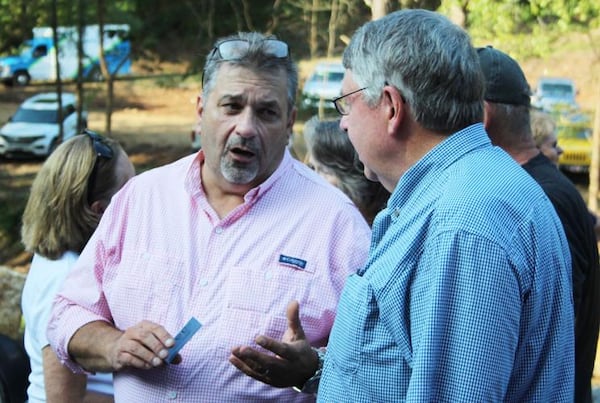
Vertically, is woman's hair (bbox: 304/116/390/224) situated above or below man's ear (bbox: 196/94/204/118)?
below

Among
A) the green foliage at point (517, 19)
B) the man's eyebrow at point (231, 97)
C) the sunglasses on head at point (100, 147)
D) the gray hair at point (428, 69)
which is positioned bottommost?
the green foliage at point (517, 19)

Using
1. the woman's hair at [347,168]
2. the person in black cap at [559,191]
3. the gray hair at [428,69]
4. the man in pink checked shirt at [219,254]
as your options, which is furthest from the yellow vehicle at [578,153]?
the gray hair at [428,69]

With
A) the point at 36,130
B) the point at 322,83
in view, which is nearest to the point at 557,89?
the point at 322,83

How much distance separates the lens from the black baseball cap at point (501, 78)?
3.20 meters

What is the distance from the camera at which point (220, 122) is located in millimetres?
2984

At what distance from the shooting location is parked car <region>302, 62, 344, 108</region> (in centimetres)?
2133

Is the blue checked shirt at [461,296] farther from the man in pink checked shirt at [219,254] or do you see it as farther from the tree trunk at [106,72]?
the tree trunk at [106,72]

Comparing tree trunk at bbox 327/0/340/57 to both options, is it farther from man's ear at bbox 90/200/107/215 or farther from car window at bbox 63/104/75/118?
man's ear at bbox 90/200/107/215

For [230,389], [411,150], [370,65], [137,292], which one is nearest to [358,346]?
[411,150]

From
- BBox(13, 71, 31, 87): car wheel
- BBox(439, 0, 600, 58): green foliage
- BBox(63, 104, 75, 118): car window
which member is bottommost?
BBox(13, 71, 31, 87): car wheel

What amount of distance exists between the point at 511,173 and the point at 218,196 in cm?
137

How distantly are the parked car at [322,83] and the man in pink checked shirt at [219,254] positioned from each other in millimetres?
17842

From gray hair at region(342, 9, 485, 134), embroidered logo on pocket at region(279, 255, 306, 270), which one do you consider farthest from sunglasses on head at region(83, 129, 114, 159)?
gray hair at region(342, 9, 485, 134)

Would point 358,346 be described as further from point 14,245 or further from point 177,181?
point 14,245
